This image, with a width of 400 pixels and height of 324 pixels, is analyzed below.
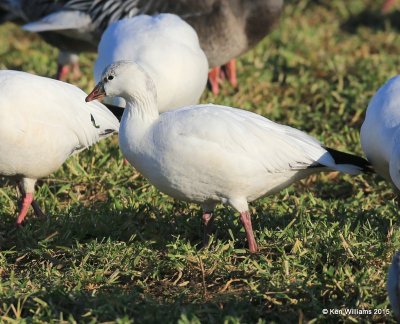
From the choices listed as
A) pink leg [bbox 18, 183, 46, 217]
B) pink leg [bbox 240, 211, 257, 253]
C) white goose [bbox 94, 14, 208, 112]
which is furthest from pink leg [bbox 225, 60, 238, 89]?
pink leg [bbox 240, 211, 257, 253]

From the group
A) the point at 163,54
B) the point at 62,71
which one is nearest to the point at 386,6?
the point at 62,71

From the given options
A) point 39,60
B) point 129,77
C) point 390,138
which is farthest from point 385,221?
point 39,60

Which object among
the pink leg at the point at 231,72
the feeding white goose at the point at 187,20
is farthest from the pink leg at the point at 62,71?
the pink leg at the point at 231,72

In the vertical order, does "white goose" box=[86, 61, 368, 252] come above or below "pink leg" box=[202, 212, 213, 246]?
above

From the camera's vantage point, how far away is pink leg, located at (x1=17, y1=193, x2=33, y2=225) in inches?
200

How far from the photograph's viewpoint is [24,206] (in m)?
5.09

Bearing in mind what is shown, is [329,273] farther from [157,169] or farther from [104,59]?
[104,59]

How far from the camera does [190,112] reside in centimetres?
459

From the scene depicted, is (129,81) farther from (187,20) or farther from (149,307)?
(187,20)

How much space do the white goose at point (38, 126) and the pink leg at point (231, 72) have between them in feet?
8.75

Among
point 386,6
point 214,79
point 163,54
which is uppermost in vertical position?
point 163,54

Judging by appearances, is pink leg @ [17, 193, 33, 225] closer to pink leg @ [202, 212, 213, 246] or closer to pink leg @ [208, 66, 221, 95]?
pink leg @ [202, 212, 213, 246]

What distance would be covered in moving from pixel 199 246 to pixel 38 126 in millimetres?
1089

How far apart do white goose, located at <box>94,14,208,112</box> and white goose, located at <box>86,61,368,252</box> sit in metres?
1.31
